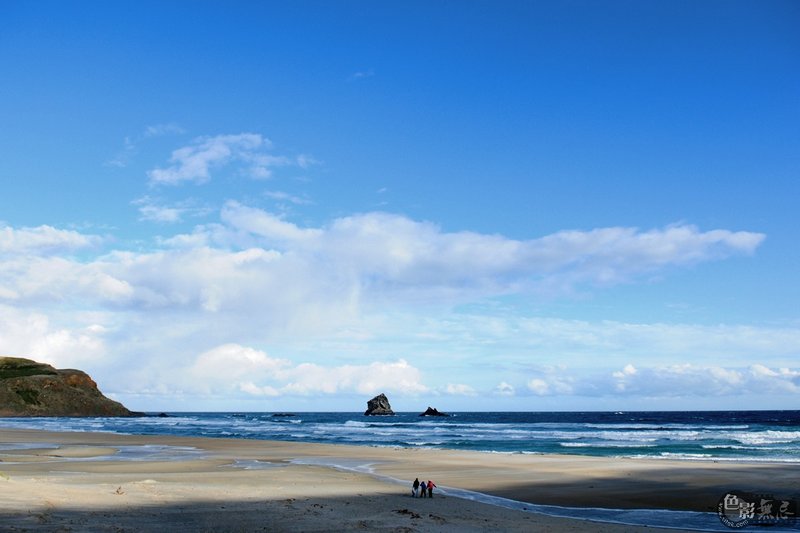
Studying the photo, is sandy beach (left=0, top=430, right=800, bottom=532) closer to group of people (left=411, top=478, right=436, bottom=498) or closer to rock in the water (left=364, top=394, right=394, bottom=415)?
group of people (left=411, top=478, right=436, bottom=498)

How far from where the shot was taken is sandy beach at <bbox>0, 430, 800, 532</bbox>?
1441 centimetres

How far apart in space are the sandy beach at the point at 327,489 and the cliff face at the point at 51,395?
114080mm

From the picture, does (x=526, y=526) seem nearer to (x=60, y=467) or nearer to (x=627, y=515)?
(x=627, y=515)

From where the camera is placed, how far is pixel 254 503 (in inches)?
686

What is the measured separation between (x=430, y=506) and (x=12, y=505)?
11196mm

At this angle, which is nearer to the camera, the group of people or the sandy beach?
the sandy beach

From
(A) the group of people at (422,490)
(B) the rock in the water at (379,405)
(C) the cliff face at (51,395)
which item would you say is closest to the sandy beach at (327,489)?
(A) the group of people at (422,490)

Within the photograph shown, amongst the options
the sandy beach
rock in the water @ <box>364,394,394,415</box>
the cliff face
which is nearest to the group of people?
the sandy beach

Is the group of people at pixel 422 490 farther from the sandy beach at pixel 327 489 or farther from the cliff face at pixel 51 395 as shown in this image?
the cliff face at pixel 51 395

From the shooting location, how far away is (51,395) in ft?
470

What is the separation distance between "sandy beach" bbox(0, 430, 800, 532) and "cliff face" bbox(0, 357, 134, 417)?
374ft

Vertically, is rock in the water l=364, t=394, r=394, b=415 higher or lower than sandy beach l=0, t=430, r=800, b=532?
lower

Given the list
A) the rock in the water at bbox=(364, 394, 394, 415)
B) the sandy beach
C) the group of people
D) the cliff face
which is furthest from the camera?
the rock in the water at bbox=(364, 394, 394, 415)

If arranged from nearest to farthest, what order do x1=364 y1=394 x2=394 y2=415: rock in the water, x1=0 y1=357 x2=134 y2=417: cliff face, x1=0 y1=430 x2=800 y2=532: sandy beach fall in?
x1=0 y1=430 x2=800 y2=532: sandy beach, x1=0 y1=357 x2=134 y2=417: cliff face, x1=364 y1=394 x2=394 y2=415: rock in the water
